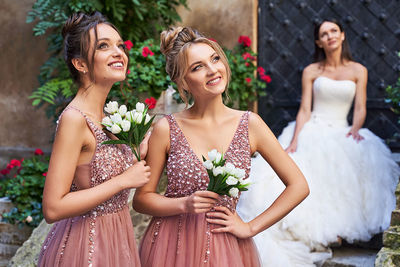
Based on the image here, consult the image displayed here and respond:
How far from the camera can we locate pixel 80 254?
2.21 metres

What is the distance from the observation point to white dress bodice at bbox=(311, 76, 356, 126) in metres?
5.11

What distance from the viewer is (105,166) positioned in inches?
89.2

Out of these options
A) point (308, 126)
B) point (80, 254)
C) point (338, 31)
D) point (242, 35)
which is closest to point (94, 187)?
point (80, 254)

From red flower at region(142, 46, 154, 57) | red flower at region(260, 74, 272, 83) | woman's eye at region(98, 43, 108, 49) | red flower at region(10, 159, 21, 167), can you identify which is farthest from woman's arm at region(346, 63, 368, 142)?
red flower at region(10, 159, 21, 167)

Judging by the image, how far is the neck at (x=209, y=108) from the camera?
8.09 ft

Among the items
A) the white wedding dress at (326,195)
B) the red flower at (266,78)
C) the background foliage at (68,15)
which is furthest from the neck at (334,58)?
the background foliage at (68,15)

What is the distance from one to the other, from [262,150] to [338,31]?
125 inches

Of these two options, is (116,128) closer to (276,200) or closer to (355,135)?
(276,200)

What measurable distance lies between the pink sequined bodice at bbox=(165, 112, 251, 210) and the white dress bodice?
2.93 m

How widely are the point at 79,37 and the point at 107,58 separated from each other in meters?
0.18

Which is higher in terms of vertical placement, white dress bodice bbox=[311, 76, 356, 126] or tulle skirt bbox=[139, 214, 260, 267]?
white dress bodice bbox=[311, 76, 356, 126]

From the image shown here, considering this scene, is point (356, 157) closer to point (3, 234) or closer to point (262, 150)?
point (262, 150)

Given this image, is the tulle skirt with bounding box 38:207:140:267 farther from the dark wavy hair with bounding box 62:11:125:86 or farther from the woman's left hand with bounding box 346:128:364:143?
the woman's left hand with bounding box 346:128:364:143

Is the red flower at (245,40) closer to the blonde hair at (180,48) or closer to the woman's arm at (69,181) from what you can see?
A: the blonde hair at (180,48)
